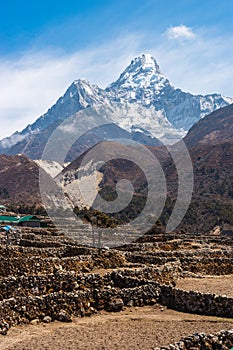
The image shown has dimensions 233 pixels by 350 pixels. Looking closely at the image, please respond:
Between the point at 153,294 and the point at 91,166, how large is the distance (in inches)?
6898

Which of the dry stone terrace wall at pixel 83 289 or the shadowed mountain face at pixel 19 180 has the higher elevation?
the shadowed mountain face at pixel 19 180

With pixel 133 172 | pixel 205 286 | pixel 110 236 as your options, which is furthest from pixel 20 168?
pixel 205 286

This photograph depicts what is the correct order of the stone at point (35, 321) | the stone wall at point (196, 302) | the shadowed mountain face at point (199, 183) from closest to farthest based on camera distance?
the stone at point (35, 321), the stone wall at point (196, 302), the shadowed mountain face at point (199, 183)

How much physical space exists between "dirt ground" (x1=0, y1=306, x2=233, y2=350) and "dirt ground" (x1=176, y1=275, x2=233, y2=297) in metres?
2.94

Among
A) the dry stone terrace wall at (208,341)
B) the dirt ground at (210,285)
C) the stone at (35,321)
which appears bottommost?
the stone at (35,321)

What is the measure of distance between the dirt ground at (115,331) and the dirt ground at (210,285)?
2942 mm

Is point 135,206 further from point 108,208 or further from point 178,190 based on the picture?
point 178,190

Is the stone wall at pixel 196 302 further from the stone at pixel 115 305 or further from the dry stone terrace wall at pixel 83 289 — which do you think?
the stone at pixel 115 305

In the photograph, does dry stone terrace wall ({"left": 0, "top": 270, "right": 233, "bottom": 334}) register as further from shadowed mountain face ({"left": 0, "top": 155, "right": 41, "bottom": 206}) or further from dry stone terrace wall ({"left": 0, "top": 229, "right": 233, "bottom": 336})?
shadowed mountain face ({"left": 0, "top": 155, "right": 41, "bottom": 206})

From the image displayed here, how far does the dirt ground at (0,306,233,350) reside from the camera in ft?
40.2

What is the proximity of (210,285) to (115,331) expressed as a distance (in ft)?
23.7

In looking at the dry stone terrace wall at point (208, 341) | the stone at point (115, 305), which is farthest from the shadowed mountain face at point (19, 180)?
the dry stone terrace wall at point (208, 341)

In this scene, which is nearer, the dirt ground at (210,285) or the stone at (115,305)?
the stone at (115,305)

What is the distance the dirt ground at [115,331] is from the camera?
12266mm
